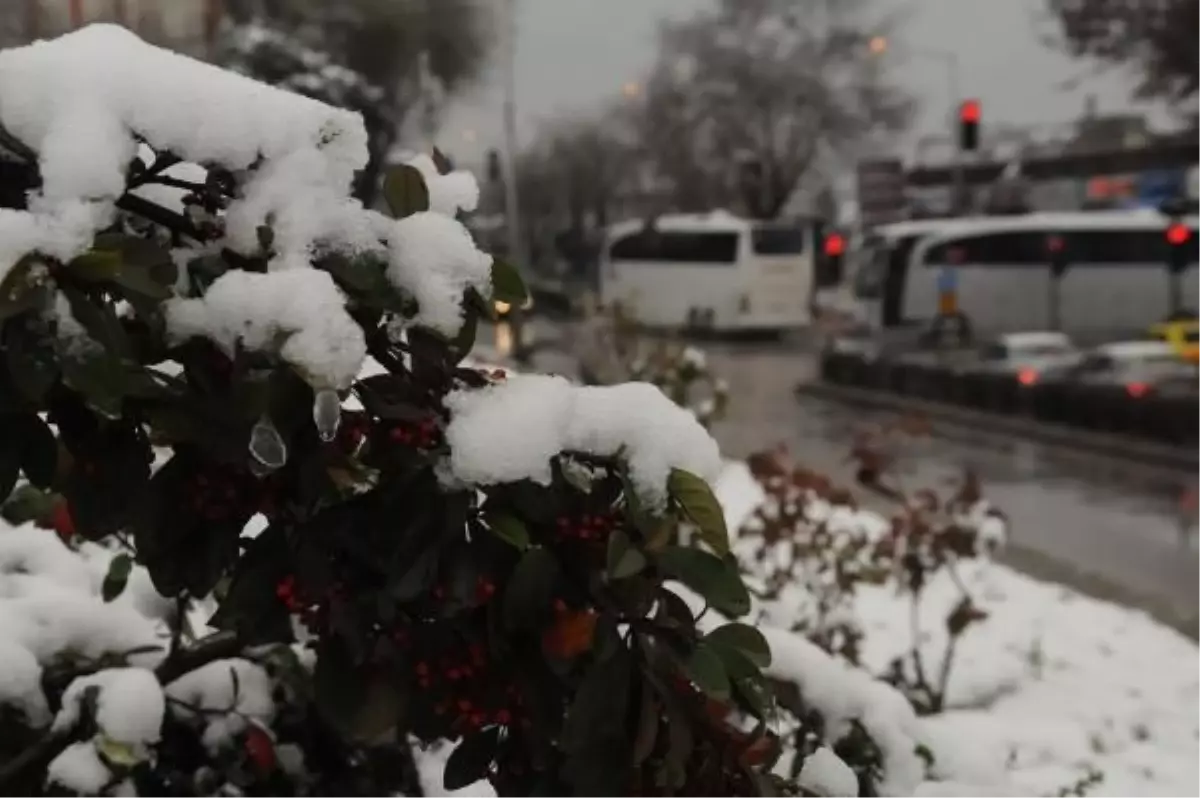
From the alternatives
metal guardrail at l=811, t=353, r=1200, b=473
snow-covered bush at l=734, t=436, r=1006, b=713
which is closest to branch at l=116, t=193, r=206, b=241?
snow-covered bush at l=734, t=436, r=1006, b=713

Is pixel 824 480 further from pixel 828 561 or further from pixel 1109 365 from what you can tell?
pixel 1109 365

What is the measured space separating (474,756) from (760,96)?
155 feet

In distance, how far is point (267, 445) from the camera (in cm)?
134

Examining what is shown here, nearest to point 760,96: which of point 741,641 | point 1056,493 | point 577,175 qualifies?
point 577,175

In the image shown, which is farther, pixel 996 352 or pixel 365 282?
pixel 996 352

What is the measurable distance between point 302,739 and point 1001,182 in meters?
36.2

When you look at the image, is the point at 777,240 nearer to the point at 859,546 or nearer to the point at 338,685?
the point at 859,546

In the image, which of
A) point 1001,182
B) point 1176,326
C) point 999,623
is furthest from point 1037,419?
point 1001,182

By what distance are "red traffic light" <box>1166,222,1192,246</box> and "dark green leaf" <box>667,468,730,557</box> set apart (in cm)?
2655

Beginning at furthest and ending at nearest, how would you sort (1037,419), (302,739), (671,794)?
(1037,419) → (302,739) → (671,794)

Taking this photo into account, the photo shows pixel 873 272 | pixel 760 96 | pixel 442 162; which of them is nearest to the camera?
pixel 442 162

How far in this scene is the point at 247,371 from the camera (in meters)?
1.39

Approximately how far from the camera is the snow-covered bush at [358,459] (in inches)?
54.9

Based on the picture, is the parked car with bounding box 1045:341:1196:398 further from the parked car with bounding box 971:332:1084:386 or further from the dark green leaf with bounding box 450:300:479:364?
the dark green leaf with bounding box 450:300:479:364
